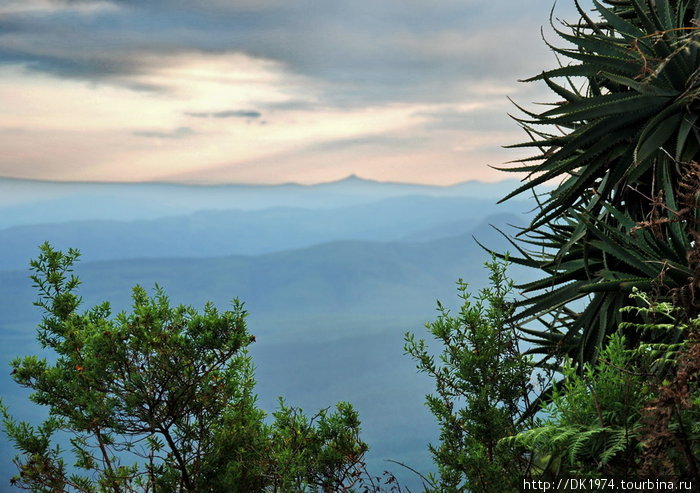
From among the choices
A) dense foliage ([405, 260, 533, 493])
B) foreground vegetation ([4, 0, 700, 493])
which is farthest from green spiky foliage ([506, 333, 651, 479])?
dense foliage ([405, 260, 533, 493])

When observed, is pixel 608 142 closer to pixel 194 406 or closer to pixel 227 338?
pixel 227 338

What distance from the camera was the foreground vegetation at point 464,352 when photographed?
490 centimetres

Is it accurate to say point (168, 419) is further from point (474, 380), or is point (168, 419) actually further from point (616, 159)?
point (616, 159)

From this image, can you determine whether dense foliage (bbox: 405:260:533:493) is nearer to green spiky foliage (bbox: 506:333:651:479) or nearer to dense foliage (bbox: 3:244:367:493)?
dense foliage (bbox: 3:244:367:493)

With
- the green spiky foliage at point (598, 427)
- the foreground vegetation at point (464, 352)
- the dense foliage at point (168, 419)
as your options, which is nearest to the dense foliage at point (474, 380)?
the foreground vegetation at point (464, 352)

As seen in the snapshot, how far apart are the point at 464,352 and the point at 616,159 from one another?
A: 215 centimetres

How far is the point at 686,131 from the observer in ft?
16.6

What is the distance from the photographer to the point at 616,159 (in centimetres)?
577

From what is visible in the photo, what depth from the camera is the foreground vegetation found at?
4.90 metres

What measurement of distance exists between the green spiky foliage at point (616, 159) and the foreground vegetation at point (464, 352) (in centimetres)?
2

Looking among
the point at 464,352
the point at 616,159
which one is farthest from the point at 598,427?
the point at 616,159

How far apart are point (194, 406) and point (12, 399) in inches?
7698

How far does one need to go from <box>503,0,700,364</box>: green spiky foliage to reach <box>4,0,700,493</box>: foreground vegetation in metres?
0.02

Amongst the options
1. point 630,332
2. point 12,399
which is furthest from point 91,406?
point 12,399
